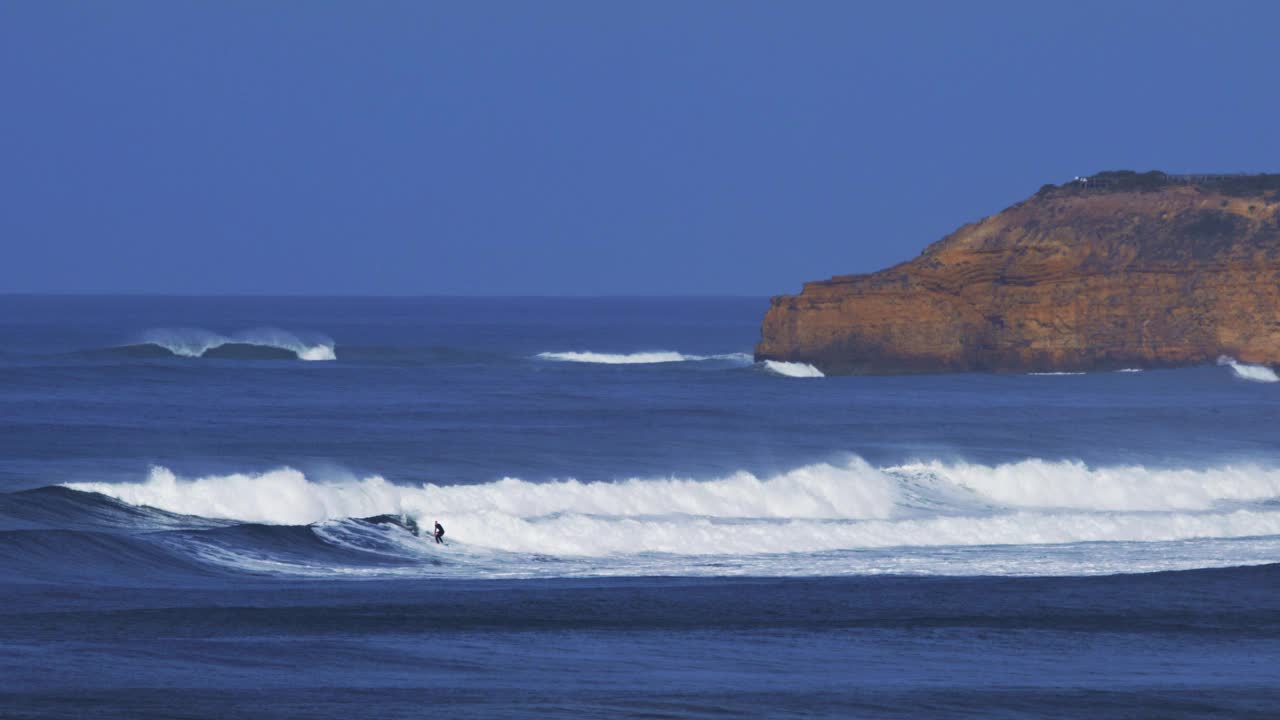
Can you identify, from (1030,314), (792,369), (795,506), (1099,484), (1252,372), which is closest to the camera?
(795,506)

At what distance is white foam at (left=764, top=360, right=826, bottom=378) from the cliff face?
271 mm

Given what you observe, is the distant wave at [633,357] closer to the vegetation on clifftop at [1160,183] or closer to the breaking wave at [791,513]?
the vegetation on clifftop at [1160,183]

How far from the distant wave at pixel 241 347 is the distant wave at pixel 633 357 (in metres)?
11.3

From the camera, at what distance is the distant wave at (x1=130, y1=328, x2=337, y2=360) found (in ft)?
293

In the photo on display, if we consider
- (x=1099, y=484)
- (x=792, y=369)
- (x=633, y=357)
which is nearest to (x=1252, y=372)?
(x=792, y=369)

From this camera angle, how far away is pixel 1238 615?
2081cm

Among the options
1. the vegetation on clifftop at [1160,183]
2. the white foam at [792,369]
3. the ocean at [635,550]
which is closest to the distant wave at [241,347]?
the ocean at [635,550]

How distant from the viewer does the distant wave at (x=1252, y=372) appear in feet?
233

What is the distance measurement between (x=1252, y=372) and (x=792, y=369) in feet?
57.7

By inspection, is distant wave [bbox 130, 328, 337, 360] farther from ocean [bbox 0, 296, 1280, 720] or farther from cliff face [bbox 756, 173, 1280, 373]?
cliff face [bbox 756, 173, 1280, 373]

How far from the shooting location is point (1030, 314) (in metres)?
74.1

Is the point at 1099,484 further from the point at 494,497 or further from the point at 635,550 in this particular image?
the point at 635,550

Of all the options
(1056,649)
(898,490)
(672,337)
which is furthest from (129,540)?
(672,337)

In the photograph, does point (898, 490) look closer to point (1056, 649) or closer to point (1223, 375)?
point (1056, 649)
